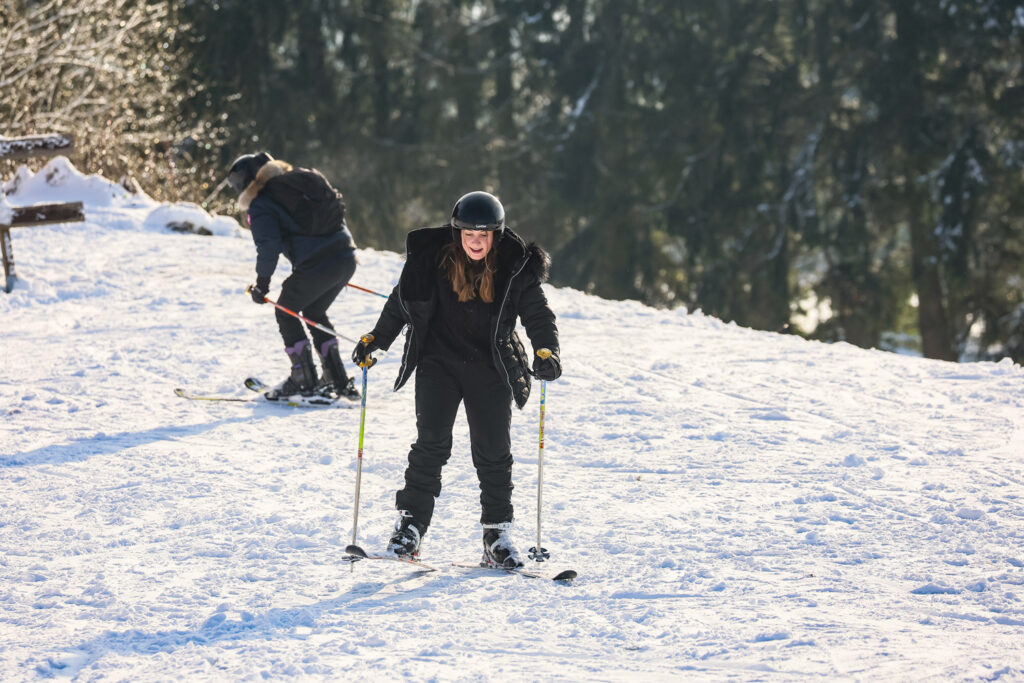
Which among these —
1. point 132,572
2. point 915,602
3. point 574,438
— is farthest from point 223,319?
point 915,602

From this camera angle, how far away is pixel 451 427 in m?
4.80

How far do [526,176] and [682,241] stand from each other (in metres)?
3.55

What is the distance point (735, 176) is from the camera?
72.1 ft

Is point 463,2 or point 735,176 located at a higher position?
point 463,2

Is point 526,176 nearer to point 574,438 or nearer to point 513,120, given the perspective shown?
point 513,120

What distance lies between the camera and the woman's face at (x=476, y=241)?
15.0 feet

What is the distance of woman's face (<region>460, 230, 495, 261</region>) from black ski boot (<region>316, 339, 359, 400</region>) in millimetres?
3384

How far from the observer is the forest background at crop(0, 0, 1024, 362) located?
19078 mm

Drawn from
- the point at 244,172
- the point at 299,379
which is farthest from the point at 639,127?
the point at 244,172

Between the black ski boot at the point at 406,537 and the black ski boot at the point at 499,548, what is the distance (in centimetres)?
28

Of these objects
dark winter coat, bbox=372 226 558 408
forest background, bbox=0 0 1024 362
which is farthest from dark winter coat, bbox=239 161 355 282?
forest background, bbox=0 0 1024 362

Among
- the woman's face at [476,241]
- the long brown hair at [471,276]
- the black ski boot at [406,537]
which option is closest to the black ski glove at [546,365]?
the long brown hair at [471,276]

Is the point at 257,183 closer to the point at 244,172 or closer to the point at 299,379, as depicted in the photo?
the point at 244,172

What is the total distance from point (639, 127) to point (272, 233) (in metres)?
16.9
